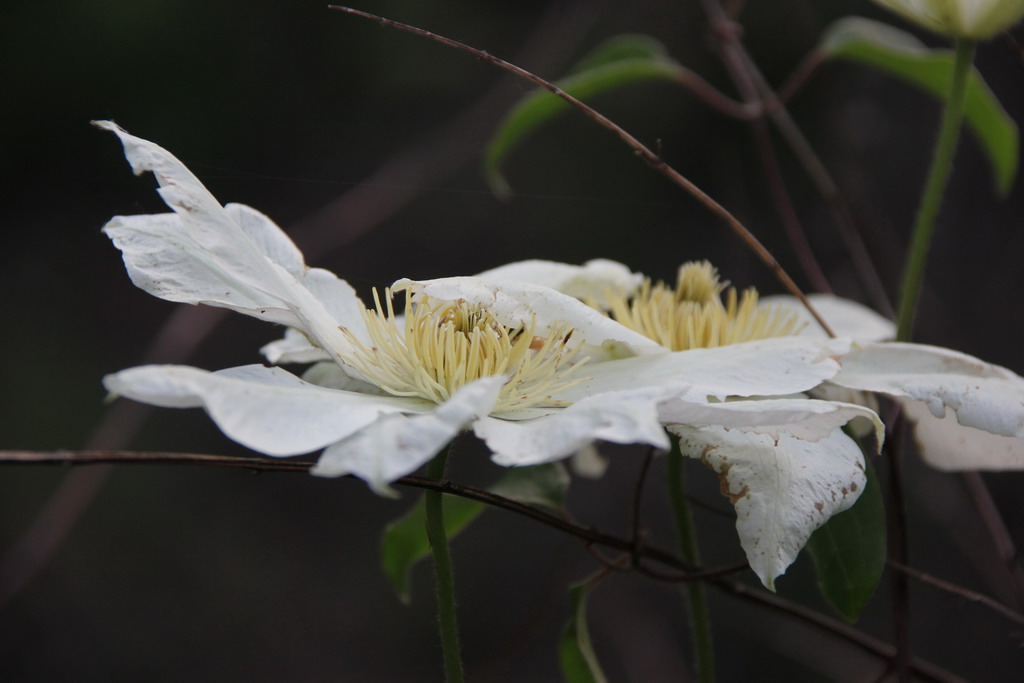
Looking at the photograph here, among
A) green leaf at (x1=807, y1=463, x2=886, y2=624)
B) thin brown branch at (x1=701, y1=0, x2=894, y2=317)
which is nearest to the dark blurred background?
thin brown branch at (x1=701, y1=0, x2=894, y2=317)

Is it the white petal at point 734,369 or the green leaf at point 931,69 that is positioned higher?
the green leaf at point 931,69

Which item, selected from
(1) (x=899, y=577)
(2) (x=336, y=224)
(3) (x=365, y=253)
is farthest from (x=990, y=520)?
(3) (x=365, y=253)

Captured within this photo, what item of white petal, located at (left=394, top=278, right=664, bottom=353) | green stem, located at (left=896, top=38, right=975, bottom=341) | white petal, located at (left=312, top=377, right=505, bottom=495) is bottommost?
white petal, located at (left=312, top=377, right=505, bottom=495)

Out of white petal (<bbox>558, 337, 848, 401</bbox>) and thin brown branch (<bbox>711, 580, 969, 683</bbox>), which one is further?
thin brown branch (<bbox>711, 580, 969, 683</bbox>)

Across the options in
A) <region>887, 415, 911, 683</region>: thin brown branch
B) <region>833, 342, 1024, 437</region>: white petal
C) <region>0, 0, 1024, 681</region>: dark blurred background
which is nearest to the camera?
<region>833, 342, 1024, 437</region>: white petal

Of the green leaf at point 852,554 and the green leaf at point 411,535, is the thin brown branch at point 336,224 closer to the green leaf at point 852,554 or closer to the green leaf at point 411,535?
the green leaf at point 411,535

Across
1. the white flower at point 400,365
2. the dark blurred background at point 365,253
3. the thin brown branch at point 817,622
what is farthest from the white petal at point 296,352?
the dark blurred background at point 365,253

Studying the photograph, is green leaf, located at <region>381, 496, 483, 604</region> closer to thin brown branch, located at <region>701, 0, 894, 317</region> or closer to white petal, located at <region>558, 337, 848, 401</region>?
→ white petal, located at <region>558, 337, 848, 401</region>
